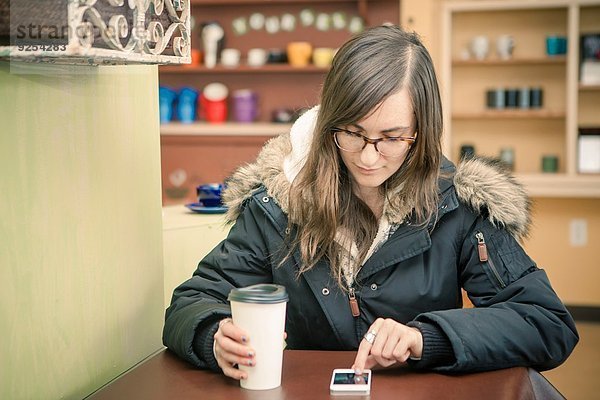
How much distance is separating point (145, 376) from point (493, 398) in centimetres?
59

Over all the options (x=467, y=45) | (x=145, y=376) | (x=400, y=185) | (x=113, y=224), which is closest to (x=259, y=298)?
(x=145, y=376)

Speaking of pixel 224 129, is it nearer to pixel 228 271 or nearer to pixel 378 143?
pixel 228 271

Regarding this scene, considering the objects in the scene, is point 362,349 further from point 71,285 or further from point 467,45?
point 467,45

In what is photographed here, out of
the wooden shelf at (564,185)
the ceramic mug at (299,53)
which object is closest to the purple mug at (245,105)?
the ceramic mug at (299,53)

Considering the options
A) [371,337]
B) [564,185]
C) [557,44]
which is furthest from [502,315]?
[557,44]

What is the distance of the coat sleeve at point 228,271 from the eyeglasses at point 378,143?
25cm

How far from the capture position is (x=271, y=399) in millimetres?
1391

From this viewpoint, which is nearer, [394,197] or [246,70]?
[394,197]

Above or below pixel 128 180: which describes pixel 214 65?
above

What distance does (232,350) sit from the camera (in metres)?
1.42

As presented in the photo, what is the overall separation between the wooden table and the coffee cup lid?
16cm

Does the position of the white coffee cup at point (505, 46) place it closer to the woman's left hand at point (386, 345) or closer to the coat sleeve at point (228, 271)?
the coat sleeve at point (228, 271)

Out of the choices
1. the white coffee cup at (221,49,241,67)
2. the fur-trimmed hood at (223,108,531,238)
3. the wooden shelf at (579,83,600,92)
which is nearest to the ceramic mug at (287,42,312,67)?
the white coffee cup at (221,49,241,67)

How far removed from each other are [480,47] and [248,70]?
1.50 metres
